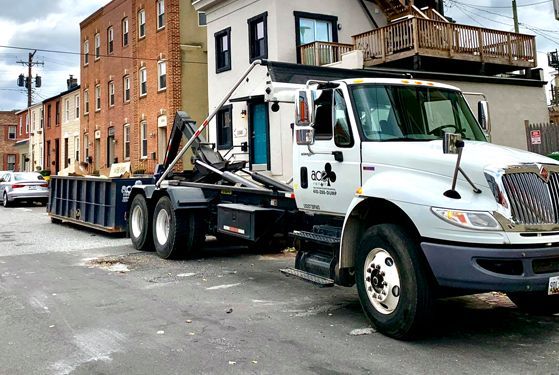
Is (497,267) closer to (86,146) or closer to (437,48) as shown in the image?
(437,48)

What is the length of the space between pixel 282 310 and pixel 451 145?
113 inches

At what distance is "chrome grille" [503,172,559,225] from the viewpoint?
14.9 feet

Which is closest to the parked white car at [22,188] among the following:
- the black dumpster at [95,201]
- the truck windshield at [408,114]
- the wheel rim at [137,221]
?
the black dumpster at [95,201]

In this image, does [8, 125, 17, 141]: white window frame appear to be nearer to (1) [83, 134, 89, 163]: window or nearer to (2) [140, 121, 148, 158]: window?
(1) [83, 134, 89, 163]: window

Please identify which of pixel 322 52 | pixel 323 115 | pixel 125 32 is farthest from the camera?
pixel 125 32

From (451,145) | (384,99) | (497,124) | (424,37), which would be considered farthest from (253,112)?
(451,145)

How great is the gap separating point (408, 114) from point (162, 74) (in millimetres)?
22275

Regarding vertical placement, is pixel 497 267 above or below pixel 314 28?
below

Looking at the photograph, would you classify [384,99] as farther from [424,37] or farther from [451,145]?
[424,37]

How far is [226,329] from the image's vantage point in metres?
5.54

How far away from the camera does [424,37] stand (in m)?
17.0

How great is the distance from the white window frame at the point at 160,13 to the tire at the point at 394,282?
2366 centimetres

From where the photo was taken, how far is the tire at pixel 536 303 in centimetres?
575

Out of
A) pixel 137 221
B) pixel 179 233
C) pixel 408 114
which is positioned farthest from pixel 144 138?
pixel 408 114
